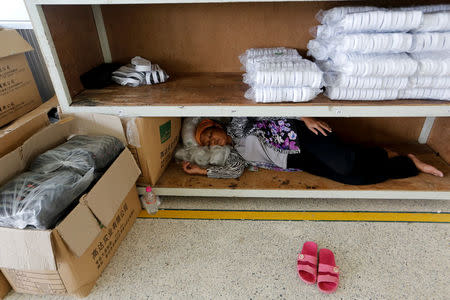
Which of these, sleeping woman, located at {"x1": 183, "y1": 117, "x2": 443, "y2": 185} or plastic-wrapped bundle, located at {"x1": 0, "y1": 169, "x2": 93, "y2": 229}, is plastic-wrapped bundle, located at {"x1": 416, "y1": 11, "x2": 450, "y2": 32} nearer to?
sleeping woman, located at {"x1": 183, "y1": 117, "x2": 443, "y2": 185}

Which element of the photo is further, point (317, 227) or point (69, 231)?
point (317, 227)

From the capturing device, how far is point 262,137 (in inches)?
70.4

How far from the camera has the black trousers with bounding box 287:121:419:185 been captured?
166 centimetres

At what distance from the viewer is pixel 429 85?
Answer: 4.56 feet

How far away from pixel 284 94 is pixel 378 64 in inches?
17.8

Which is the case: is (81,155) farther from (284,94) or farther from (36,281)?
(284,94)

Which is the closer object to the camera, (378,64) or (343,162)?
(378,64)

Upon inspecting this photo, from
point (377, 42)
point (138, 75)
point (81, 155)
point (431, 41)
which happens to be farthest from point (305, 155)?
point (81, 155)

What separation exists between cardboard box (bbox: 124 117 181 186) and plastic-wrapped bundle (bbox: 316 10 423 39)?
1.14 meters

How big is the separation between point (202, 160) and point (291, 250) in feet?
2.63

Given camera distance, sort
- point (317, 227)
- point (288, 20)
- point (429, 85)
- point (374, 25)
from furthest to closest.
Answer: point (288, 20), point (317, 227), point (429, 85), point (374, 25)

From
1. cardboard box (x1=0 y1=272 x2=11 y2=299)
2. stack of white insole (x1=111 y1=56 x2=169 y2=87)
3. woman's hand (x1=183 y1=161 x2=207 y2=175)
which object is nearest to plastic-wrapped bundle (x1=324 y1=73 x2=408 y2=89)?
woman's hand (x1=183 y1=161 x2=207 y2=175)

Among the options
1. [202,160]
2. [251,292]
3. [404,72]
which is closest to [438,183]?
[404,72]

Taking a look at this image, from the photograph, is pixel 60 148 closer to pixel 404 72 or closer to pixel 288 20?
pixel 288 20
